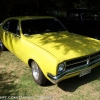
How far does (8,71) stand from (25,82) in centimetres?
88

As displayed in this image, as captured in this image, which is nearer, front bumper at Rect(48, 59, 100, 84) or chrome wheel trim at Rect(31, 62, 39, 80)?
front bumper at Rect(48, 59, 100, 84)

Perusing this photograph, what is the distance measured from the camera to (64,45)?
3787 millimetres

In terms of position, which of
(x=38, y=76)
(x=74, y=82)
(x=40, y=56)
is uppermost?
(x=40, y=56)

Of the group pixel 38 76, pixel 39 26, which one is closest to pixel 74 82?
pixel 38 76

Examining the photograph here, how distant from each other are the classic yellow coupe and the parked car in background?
2.82m

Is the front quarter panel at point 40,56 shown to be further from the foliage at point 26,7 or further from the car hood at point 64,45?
the foliage at point 26,7

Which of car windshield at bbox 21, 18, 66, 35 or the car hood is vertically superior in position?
car windshield at bbox 21, 18, 66, 35

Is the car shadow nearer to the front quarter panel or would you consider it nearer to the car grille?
the car grille

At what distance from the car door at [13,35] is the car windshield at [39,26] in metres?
0.26

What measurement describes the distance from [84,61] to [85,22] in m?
4.68

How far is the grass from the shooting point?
3.43m

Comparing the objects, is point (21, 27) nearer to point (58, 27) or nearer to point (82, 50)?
point (58, 27)

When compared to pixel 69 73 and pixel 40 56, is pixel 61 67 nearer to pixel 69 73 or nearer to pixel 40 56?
pixel 69 73

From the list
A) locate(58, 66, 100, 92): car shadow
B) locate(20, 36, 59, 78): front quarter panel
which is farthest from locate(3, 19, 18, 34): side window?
locate(58, 66, 100, 92): car shadow
